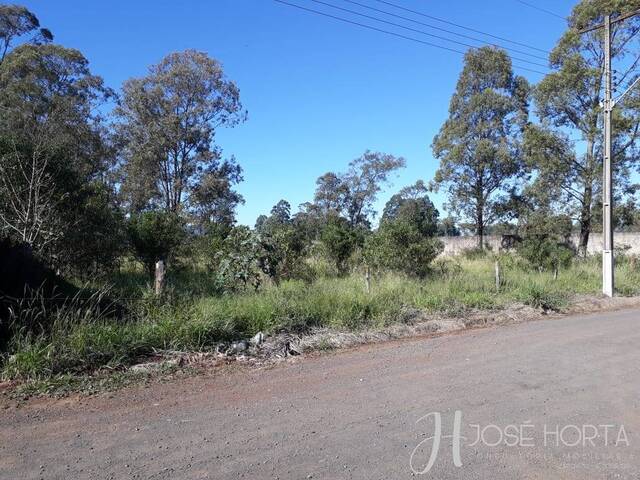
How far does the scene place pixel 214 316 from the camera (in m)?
7.80

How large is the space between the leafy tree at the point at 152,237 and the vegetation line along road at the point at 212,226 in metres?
0.04

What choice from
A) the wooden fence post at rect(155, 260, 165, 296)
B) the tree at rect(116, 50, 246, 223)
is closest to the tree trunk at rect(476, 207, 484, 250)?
the tree at rect(116, 50, 246, 223)

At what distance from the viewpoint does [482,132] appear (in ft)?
113

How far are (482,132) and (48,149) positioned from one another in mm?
29171

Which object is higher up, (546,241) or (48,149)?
(48,149)

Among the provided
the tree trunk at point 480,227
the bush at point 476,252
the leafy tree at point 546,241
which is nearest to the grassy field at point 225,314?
the leafy tree at point 546,241

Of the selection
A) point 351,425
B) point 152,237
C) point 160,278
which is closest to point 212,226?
point 152,237

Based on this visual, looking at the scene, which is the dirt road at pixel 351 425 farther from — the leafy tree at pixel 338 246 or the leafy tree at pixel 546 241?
the leafy tree at pixel 546 241

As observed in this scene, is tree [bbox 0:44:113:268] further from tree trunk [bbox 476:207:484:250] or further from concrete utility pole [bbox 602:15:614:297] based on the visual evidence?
tree trunk [bbox 476:207:484:250]

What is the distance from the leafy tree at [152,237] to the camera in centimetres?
1484

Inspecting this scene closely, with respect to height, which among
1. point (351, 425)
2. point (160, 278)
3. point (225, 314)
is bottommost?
point (351, 425)

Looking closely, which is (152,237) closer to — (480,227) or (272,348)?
(272,348)

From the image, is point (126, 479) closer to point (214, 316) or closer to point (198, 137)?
A: point (214, 316)

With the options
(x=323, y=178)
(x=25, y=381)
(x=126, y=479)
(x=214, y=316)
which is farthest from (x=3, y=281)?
(x=323, y=178)
